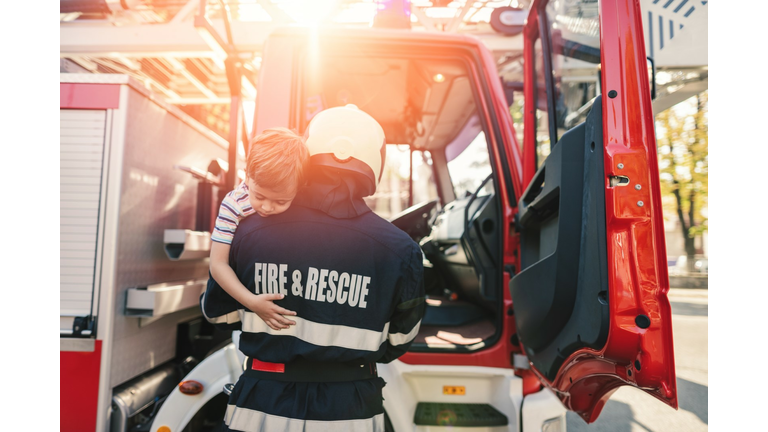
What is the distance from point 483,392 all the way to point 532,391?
0.70 feet

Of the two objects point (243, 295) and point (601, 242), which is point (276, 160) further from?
point (601, 242)

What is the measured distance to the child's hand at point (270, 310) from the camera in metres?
1.24

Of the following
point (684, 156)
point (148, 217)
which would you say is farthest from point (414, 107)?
point (684, 156)

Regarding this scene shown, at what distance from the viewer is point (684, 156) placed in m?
14.0

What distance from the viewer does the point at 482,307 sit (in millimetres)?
2652

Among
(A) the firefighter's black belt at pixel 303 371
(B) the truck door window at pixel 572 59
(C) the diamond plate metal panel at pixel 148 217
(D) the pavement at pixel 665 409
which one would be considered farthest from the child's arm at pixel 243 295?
(D) the pavement at pixel 665 409

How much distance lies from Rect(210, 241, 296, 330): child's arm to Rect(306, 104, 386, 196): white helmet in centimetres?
41

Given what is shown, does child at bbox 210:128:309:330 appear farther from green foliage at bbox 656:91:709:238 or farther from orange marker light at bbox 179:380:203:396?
green foliage at bbox 656:91:709:238

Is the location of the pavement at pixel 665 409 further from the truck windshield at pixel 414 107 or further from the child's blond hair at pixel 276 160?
the child's blond hair at pixel 276 160

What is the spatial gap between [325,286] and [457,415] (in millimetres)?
988

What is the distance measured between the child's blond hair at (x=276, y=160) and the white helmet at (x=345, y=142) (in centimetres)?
10

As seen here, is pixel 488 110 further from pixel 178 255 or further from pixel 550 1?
pixel 178 255

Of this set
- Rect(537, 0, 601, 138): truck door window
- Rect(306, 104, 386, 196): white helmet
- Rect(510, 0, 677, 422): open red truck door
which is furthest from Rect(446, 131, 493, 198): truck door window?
Rect(306, 104, 386, 196): white helmet

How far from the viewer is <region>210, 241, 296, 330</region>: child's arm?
1242 mm
